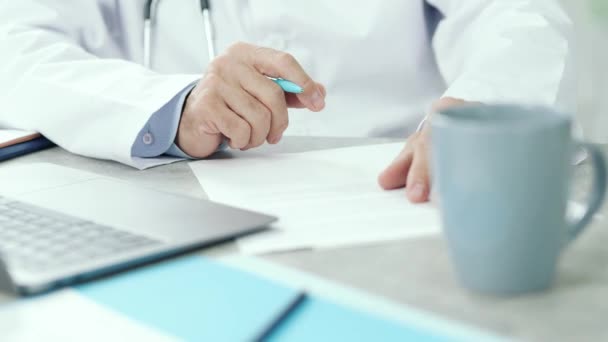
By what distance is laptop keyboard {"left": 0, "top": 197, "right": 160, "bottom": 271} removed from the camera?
0.52 metres

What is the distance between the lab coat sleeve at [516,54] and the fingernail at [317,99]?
0.14 meters

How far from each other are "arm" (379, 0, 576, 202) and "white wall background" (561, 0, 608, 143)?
0.94 m

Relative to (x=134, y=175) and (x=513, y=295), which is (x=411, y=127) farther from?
(x=513, y=295)

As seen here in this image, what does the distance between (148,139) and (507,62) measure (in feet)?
1.40

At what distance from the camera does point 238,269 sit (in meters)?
0.50

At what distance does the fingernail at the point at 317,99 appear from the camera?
0.82 meters

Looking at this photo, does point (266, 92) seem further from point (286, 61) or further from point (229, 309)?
point (229, 309)

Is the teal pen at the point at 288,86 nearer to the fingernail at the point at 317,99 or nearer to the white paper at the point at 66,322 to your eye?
the fingernail at the point at 317,99

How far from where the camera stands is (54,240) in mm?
560

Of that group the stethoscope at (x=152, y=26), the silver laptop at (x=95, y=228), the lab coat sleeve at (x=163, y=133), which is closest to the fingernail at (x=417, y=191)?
the silver laptop at (x=95, y=228)

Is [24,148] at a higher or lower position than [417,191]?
lower

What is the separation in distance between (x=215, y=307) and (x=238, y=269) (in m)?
0.06

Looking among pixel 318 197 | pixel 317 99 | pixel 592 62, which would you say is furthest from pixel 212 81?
pixel 592 62

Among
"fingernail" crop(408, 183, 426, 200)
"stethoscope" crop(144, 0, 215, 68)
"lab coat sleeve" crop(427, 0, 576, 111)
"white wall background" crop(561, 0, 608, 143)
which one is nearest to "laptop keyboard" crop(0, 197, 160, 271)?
"fingernail" crop(408, 183, 426, 200)
